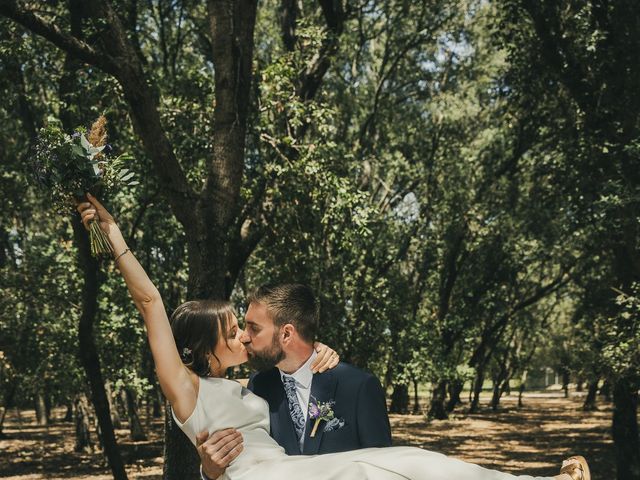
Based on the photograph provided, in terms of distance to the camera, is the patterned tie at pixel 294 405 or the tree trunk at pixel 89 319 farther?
the tree trunk at pixel 89 319

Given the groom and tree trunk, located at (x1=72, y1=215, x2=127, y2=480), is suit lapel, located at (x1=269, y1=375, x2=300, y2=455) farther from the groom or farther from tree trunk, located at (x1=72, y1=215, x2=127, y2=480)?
tree trunk, located at (x1=72, y1=215, x2=127, y2=480)

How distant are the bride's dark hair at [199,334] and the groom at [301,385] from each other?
15 centimetres

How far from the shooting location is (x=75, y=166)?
3949 millimetres

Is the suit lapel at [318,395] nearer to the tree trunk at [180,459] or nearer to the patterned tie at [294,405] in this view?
the patterned tie at [294,405]

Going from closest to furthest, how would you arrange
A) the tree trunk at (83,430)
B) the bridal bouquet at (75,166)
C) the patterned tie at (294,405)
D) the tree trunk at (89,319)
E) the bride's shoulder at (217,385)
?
1. the bride's shoulder at (217,385)
2. the patterned tie at (294,405)
3. the bridal bouquet at (75,166)
4. the tree trunk at (89,319)
5. the tree trunk at (83,430)

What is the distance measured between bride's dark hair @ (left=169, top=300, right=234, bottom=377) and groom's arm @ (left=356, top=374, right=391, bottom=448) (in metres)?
0.76

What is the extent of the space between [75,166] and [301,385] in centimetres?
173

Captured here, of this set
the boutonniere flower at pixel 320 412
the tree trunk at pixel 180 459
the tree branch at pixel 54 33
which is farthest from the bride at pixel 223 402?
the tree trunk at pixel 180 459

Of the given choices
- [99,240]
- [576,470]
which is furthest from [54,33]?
[576,470]

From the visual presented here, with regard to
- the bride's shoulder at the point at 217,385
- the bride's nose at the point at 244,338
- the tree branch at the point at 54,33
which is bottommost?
the bride's shoulder at the point at 217,385

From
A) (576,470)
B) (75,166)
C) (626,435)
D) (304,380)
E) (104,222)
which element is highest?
(75,166)

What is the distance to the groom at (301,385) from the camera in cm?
356

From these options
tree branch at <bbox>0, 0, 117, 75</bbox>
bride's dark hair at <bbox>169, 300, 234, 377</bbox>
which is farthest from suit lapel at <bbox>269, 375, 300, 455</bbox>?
tree branch at <bbox>0, 0, 117, 75</bbox>

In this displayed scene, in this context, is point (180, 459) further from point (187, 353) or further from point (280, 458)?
point (280, 458)
